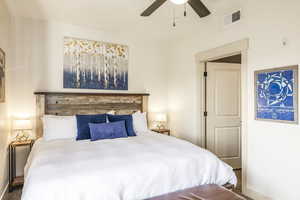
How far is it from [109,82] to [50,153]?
1995mm

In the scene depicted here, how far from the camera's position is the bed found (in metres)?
1.52

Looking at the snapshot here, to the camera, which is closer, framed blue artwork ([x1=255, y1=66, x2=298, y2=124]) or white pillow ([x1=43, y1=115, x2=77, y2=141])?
framed blue artwork ([x1=255, y1=66, x2=298, y2=124])

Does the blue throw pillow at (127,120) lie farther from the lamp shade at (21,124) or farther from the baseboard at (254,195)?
the baseboard at (254,195)

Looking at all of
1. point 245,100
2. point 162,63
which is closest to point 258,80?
point 245,100

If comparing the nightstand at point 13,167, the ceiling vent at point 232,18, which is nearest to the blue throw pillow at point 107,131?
the nightstand at point 13,167

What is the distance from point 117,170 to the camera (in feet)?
5.61

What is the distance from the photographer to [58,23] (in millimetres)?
3471

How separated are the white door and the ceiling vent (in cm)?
90

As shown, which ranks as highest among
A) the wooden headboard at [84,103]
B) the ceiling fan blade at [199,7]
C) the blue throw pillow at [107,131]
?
the ceiling fan blade at [199,7]

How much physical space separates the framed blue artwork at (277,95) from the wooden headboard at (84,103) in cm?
221

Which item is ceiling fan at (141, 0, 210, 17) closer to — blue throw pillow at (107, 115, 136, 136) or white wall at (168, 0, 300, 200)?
white wall at (168, 0, 300, 200)

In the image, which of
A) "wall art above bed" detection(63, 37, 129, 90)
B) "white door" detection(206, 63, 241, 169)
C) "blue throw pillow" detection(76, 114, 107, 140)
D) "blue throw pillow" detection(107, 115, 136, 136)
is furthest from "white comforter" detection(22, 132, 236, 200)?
"wall art above bed" detection(63, 37, 129, 90)

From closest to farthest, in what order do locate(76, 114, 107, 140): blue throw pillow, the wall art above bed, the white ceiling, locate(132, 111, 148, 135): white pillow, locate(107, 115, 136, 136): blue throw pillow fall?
the white ceiling
locate(76, 114, 107, 140): blue throw pillow
locate(107, 115, 136, 136): blue throw pillow
locate(132, 111, 148, 135): white pillow
the wall art above bed

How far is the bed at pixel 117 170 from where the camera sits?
5.00ft
